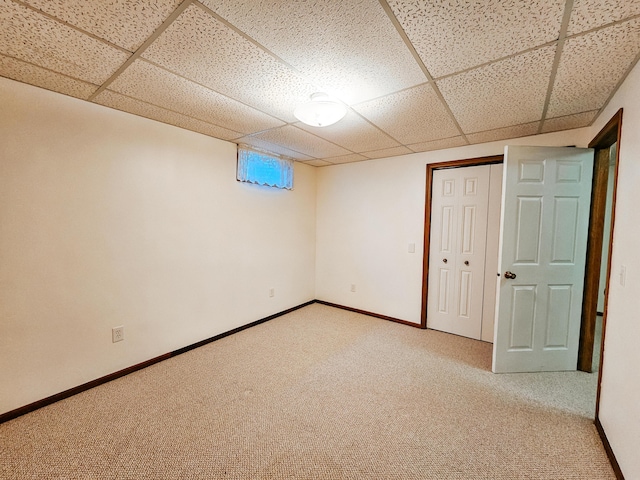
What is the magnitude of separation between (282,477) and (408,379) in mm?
1351

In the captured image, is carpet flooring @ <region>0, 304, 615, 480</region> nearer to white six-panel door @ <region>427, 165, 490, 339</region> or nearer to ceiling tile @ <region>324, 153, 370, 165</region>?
white six-panel door @ <region>427, 165, 490, 339</region>

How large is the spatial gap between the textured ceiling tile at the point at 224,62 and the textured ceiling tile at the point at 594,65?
1.43 metres

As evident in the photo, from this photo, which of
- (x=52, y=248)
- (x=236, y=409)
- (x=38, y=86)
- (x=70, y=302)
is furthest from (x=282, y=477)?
(x=38, y=86)

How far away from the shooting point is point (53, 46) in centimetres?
143

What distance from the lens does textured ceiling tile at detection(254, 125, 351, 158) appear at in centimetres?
277

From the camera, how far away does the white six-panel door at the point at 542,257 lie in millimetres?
2393

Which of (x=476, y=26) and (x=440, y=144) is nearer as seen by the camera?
(x=476, y=26)

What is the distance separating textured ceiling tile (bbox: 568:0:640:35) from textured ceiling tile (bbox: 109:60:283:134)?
1953mm

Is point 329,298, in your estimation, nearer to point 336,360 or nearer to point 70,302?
point 336,360

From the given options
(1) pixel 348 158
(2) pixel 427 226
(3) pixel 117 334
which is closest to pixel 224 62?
(3) pixel 117 334

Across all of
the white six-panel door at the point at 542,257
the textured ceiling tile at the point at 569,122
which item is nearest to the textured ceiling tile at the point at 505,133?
the textured ceiling tile at the point at 569,122

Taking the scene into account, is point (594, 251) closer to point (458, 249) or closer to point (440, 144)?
point (458, 249)

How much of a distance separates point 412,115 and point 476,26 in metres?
1.04

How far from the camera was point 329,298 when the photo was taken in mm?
4422
